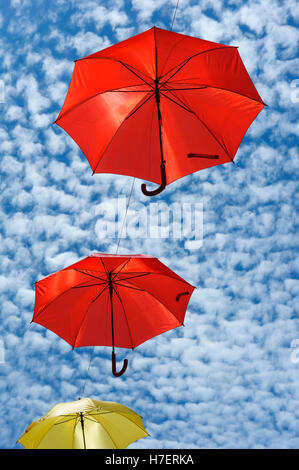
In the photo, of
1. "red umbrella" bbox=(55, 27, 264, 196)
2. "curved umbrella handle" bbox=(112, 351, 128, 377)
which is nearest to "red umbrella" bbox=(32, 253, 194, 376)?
"curved umbrella handle" bbox=(112, 351, 128, 377)

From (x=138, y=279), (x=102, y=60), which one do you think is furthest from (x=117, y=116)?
(x=138, y=279)

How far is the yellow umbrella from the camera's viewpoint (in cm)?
1197

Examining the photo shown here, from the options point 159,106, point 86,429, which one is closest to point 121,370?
point 86,429

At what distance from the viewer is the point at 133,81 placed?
10.5 m

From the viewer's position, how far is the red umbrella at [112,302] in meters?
12.8

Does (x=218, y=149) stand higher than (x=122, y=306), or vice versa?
(x=218, y=149)

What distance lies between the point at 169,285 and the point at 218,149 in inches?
135

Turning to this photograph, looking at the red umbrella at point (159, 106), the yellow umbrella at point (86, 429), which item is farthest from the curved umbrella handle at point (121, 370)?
the red umbrella at point (159, 106)

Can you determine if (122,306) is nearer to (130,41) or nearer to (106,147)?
(106,147)

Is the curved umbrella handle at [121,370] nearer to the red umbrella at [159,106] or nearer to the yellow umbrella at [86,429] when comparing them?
the yellow umbrella at [86,429]

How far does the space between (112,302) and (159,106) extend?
182 inches

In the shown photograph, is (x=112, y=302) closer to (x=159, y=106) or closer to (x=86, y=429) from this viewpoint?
(x=86, y=429)

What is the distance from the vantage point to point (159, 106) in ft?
35.6

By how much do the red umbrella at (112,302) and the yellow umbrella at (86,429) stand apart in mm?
1558
